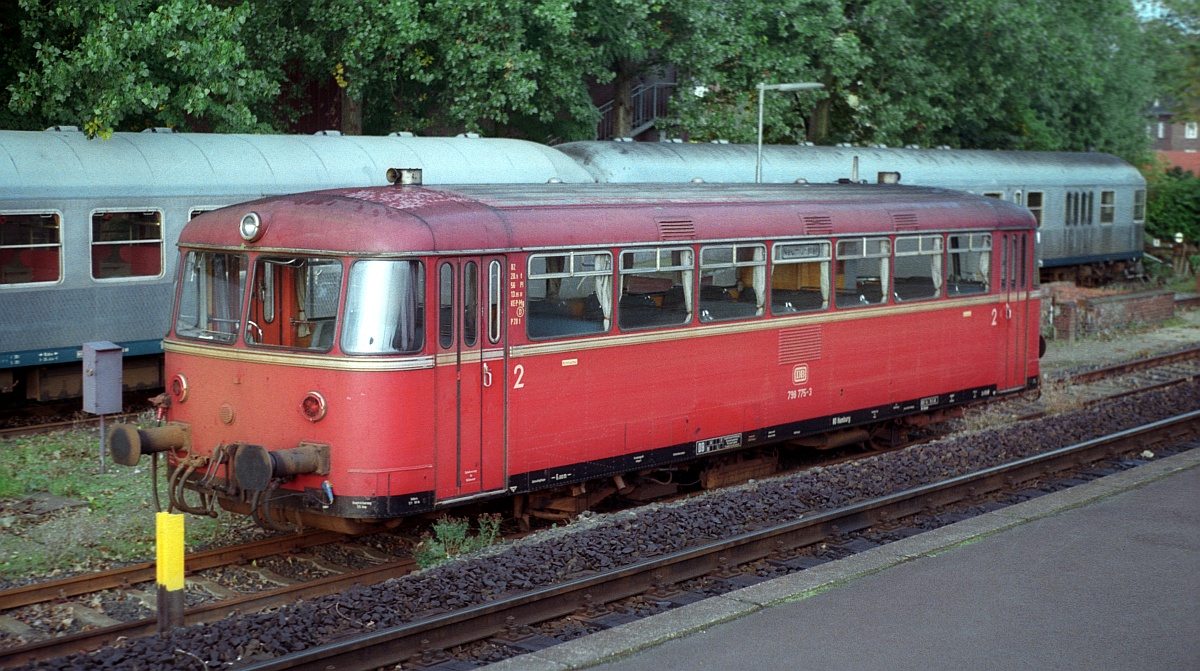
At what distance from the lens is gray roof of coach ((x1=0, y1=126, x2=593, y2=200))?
1466 cm

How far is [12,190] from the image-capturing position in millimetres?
14234

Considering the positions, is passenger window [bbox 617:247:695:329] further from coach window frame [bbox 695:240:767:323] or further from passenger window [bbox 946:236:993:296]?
passenger window [bbox 946:236:993:296]

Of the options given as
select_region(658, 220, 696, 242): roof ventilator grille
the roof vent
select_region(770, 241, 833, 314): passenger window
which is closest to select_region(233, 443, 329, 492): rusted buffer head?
the roof vent

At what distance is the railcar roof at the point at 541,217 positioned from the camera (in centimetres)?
905

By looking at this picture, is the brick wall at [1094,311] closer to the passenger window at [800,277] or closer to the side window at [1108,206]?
the side window at [1108,206]

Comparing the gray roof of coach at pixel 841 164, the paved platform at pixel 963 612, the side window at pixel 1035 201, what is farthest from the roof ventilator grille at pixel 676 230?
the side window at pixel 1035 201

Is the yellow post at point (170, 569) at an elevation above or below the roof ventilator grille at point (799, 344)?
below

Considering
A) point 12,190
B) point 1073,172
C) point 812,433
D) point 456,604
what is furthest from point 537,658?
point 1073,172

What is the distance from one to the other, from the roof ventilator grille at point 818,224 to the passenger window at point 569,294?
2634 mm

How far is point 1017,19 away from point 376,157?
18.7m

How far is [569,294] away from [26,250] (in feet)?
24.6

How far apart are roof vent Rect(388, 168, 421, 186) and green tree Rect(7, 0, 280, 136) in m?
6.46

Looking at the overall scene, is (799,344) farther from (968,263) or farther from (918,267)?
(968,263)

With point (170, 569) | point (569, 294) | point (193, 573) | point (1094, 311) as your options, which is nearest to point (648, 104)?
point (1094, 311)
